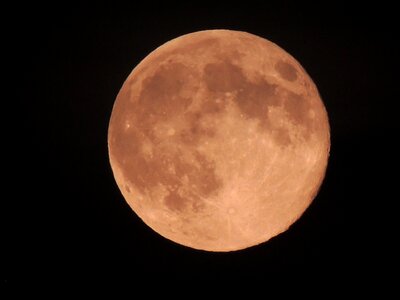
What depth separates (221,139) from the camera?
14.0 ft

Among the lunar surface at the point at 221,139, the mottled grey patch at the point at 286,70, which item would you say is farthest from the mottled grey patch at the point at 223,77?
the mottled grey patch at the point at 286,70

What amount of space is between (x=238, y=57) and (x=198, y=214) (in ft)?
4.24

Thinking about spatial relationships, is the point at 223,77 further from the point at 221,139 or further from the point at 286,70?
the point at 286,70

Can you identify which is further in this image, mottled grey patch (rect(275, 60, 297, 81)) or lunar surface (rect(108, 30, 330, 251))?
mottled grey patch (rect(275, 60, 297, 81))

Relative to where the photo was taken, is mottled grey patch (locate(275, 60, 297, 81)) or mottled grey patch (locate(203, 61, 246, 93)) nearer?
mottled grey patch (locate(203, 61, 246, 93))

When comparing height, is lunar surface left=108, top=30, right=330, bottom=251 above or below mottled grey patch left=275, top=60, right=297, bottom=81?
below

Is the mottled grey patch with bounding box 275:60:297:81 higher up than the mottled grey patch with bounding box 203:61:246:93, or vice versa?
the mottled grey patch with bounding box 275:60:297:81

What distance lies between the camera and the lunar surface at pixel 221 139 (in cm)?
431

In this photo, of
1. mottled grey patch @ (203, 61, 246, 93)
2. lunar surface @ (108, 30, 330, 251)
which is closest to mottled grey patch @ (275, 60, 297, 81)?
lunar surface @ (108, 30, 330, 251)

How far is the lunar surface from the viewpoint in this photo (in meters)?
4.31

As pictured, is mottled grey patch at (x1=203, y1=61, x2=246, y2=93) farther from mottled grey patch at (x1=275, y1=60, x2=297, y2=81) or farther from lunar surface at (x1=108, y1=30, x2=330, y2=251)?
mottled grey patch at (x1=275, y1=60, x2=297, y2=81)

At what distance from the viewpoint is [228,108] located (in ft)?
14.0

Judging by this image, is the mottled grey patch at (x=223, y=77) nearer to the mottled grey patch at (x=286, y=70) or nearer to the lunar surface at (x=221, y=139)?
the lunar surface at (x=221, y=139)

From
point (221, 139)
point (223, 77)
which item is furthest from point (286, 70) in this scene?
point (221, 139)
